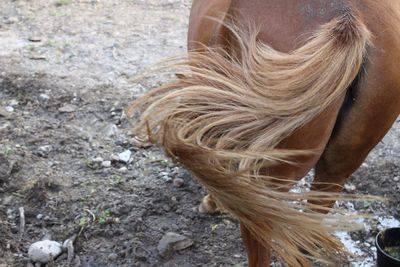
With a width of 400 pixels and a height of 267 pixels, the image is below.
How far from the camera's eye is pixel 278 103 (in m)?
1.65

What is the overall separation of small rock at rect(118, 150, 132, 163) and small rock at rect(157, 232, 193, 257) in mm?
634

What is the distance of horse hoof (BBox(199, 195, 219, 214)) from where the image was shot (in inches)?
113

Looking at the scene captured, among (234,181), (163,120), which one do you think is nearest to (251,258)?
(234,181)

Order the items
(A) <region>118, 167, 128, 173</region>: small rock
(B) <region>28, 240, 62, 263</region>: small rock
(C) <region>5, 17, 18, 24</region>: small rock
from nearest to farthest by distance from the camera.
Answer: (B) <region>28, 240, 62, 263</region>: small rock, (A) <region>118, 167, 128, 173</region>: small rock, (C) <region>5, 17, 18, 24</region>: small rock

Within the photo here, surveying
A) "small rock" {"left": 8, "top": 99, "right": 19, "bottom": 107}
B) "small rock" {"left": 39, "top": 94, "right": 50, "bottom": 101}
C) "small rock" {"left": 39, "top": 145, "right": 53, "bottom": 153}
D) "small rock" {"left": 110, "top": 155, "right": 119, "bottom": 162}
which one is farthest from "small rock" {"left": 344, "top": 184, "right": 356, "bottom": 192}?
"small rock" {"left": 8, "top": 99, "right": 19, "bottom": 107}

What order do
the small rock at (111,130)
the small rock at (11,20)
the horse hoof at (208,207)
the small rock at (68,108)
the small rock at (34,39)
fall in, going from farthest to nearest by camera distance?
the small rock at (11,20) < the small rock at (34,39) < the small rock at (68,108) < the small rock at (111,130) < the horse hoof at (208,207)

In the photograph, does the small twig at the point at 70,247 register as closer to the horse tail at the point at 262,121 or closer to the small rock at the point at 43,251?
the small rock at the point at 43,251

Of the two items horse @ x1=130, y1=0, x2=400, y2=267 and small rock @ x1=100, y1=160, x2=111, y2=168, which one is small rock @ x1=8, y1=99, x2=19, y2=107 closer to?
small rock @ x1=100, y1=160, x2=111, y2=168

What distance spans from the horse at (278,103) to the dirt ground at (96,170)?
63cm

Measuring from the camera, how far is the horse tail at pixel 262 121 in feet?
5.35

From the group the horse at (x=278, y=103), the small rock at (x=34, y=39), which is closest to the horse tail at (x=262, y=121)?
the horse at (x=278, y=103)

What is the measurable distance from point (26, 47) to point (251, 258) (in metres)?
2.81

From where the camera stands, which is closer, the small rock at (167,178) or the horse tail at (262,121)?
the horse tail at (262,121)

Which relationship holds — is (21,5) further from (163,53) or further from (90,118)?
(90,118)
